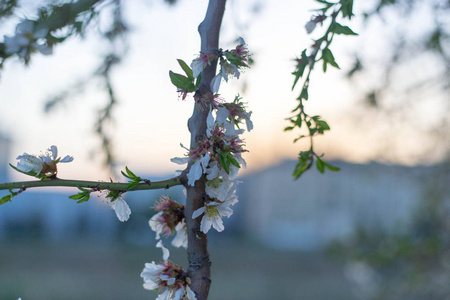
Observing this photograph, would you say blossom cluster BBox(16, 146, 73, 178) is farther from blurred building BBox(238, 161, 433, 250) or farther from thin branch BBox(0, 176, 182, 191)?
blurred building BBox(238, 161, 433, 250)

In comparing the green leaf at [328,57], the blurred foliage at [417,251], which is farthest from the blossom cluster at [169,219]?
the blurred foliage at [417,251]

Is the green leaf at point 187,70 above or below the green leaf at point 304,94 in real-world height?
above

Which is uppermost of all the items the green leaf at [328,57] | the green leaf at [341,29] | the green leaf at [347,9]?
the green leaf at [347,9]

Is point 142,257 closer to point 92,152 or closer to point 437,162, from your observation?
point 437,162

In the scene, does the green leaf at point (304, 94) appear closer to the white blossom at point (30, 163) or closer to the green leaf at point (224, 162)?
the green leaf at point (224, 162)

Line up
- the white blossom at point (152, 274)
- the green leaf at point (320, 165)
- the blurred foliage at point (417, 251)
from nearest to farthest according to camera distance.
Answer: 1. the white blossom at point (152, 274)
2. the green leaf at point (320, 165)
3. the blurred foliage at point (417, 251)

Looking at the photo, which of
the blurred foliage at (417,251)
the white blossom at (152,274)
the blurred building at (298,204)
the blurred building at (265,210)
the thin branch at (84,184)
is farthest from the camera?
the blurred building at (298,204)

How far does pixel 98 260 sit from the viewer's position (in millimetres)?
7316

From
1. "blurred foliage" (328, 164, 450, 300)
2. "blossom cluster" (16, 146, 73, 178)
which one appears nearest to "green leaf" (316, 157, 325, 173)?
"blossom cluster" (16, 146, 73, 178)

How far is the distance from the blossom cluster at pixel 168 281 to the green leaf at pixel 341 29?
287 millimetres

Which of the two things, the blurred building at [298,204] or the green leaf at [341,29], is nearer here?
the green leaf at [341,29]

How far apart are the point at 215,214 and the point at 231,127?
8 cm

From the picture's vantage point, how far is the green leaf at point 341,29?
0.51m

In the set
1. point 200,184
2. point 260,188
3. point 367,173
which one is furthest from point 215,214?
point 260,188
